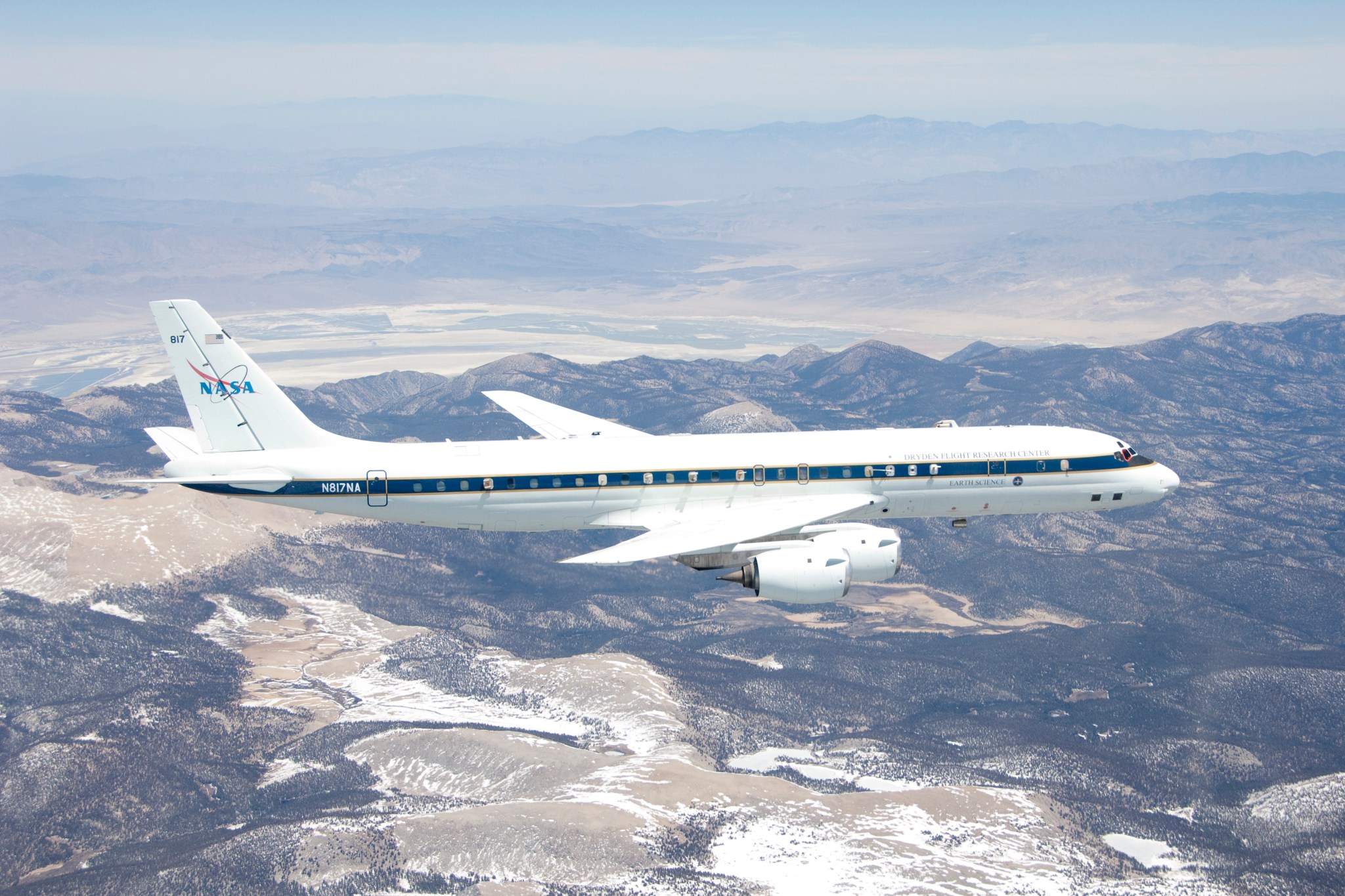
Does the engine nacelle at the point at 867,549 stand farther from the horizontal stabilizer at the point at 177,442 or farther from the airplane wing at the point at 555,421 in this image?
the horizontal stabilizer at the point at 177,442

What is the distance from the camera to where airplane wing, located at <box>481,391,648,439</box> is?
8250cm

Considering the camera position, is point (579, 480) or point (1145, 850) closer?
point (579, 480)

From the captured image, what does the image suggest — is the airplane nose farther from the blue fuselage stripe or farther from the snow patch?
the snow patch

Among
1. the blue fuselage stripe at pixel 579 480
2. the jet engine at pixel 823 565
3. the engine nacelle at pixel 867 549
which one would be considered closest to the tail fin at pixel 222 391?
the blue fuselage stripe at pixel 579 480

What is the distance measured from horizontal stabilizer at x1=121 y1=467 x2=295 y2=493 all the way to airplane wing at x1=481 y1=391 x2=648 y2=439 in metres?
20.4

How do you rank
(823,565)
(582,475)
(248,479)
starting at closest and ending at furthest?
(823,565) < (248,479) < (582,475)

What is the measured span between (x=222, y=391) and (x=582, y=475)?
22.5m

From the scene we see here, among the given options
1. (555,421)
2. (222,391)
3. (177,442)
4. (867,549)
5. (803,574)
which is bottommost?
(803,574)

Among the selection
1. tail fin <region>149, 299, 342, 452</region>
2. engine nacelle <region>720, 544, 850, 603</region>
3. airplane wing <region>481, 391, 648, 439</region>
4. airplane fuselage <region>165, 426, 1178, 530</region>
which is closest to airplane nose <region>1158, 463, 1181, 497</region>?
airplane fuselage <region>165, 426, 1178, 530</region>

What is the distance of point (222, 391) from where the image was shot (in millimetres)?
67938

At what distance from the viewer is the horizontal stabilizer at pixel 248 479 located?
6681 centimetres

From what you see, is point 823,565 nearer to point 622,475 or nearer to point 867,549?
point 867,549

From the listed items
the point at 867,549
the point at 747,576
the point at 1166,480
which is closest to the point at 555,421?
the point at 747,576

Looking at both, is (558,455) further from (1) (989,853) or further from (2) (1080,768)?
(2) (1080,768)
